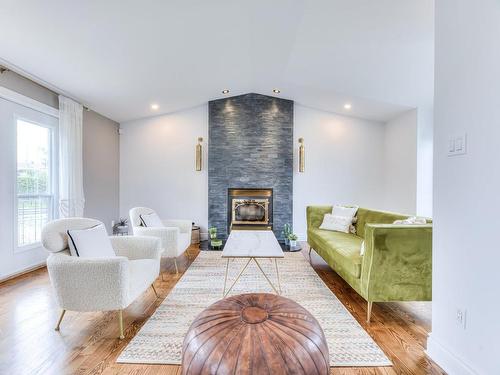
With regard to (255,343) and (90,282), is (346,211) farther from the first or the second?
(90,282)

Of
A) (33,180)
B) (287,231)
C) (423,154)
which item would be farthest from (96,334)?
(423,154)

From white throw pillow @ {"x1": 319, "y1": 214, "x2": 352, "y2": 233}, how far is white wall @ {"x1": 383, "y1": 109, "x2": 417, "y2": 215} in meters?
1.60

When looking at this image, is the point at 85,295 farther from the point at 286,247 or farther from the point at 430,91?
the point at 430,91

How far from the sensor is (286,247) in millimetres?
4785

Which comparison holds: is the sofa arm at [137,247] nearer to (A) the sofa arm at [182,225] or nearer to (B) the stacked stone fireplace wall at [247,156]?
(A) the sofa arm at [182,225]

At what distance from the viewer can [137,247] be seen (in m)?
2.61

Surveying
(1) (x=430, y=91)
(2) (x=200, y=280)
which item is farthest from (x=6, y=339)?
(1) (x=430, y=91)

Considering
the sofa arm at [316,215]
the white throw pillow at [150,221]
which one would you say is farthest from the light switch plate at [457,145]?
the white throw pillow at [150,221]

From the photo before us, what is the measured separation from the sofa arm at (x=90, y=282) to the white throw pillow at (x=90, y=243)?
0.14 meters

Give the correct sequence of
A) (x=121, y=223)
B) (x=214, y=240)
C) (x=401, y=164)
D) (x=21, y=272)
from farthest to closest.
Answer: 1. (x=121, y=223)
2. (x=401, y=164)
3. (x=214, y=240)
4. (x=21, y=272)

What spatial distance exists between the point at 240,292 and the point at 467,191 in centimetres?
214

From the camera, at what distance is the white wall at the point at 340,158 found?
5.56 metres

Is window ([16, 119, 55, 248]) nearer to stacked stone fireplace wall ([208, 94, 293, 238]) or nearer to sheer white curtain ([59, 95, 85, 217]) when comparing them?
sheer white curtain ([59, 95, 85, 217])

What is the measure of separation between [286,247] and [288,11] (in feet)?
11.6
